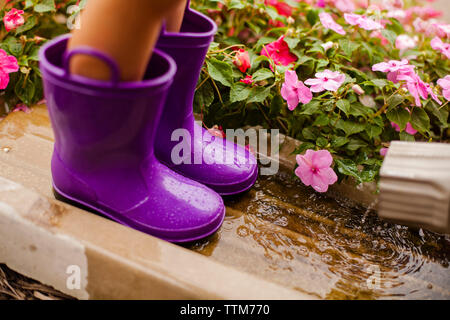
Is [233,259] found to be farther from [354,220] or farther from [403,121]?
[403,121]

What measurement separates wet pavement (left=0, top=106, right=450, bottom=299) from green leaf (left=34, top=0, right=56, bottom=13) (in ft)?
→ 1.22

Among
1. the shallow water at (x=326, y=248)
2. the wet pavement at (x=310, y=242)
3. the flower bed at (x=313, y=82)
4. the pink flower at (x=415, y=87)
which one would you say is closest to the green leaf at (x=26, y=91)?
the flower bed at (x=313, y=82)

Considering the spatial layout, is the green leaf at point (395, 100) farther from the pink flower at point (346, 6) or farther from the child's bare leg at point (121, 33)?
the child's bare leg at point (121, 33)

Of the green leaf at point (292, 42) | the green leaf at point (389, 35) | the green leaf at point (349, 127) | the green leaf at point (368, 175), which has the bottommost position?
the green leaf at point (368, 175)

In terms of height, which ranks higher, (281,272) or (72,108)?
(72,108)

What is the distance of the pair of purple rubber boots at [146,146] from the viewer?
65 centimetres

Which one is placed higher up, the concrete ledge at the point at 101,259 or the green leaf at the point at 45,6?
the green leaf at the point at 45,6

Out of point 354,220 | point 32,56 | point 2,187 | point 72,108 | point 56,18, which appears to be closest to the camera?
point 72,108

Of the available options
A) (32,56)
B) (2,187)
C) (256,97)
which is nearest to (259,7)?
(256,97)

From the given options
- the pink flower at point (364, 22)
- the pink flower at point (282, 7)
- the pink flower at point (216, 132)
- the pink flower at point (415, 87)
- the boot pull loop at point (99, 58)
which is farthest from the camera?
the pink flower at point (282, 7)

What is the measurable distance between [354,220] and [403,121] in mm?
284

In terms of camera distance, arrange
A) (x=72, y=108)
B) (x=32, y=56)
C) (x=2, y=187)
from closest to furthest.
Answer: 1. (x=72, y=108)
2. (x=2, y=187)
3. (x=32, y=56)

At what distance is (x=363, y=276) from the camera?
836 millimetres

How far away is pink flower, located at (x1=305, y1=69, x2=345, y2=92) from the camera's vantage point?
1.00m
